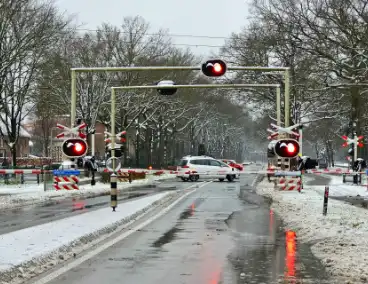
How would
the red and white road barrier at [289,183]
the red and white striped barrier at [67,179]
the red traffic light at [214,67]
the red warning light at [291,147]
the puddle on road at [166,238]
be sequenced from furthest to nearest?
the red and white road barrier at [289,183], the red and white striped barrier at [67,179], the red traffic light at [214,67], the red warning light at [291,147], the puddle on road at [166,238]

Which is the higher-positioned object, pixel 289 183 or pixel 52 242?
pixel 289 183

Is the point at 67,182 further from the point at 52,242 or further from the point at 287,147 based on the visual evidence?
the point at 52,242

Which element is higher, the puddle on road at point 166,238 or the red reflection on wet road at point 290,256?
the puddle on road at point 166,238

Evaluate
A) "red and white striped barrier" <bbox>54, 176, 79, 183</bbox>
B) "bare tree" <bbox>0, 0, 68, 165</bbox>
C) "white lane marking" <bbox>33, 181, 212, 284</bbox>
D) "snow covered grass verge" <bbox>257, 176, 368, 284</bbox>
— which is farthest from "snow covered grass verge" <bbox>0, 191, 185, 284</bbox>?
"bare tree" <bbox>0, 0, 68, 165</bbox>

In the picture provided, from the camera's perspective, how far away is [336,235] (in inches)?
525

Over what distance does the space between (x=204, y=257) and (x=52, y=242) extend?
2.87m

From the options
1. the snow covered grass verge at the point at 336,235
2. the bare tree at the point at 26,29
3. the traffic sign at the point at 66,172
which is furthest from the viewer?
the bare tree at the point at 26,29

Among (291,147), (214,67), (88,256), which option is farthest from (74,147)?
(88,256)

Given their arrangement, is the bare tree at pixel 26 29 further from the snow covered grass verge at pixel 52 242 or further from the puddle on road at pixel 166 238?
the puddle on road at pixel 166 238

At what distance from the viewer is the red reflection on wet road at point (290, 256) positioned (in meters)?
9.10

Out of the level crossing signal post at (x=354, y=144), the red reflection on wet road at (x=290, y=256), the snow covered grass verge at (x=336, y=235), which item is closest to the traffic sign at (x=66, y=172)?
the snow covered grass verge at (x=336, y=235)

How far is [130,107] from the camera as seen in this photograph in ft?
199

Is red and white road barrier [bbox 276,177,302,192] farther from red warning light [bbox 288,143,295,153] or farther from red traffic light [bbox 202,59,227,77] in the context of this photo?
red traffic light [bbox 202,59,227,77]

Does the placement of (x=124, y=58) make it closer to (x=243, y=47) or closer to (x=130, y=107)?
(x=130, y=107)
